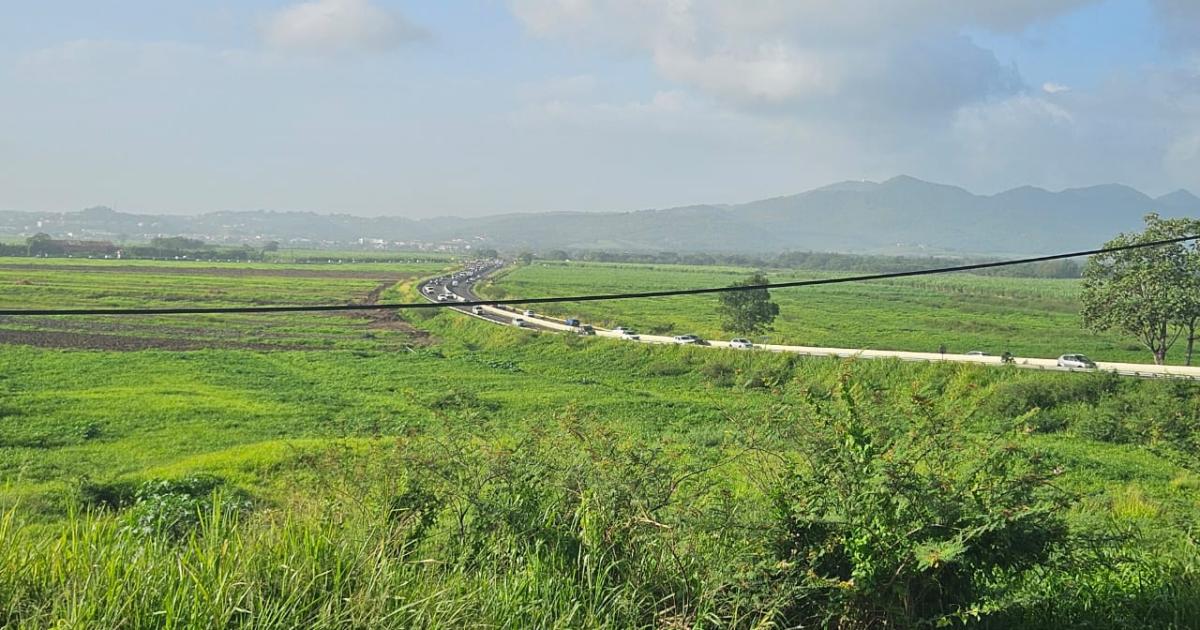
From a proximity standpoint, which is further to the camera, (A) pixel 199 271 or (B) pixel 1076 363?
(A) pixel 199 271

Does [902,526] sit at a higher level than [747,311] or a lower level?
higher

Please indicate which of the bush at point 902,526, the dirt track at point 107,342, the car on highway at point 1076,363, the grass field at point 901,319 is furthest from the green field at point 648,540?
the grass field at point 901,319

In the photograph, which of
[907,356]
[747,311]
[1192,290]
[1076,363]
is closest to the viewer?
[1192,290]

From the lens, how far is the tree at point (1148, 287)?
104 ft

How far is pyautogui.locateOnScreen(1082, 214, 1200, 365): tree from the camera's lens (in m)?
31.7

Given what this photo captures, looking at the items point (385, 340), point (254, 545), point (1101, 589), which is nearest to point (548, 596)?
point (254, 545)

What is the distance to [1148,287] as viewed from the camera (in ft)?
107

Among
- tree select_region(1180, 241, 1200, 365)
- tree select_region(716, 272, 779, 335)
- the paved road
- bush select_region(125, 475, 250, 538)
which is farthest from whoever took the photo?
tree select_region(716, 272, 779, 335)

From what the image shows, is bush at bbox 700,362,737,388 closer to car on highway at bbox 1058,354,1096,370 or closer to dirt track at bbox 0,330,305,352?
car on highway at bbox 1058,354,1096,370

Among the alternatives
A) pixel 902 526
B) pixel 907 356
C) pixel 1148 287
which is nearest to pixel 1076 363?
pixel 1148 287

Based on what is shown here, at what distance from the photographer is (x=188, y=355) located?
3681 cm

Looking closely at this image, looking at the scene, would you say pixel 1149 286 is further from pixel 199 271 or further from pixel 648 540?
pixel 199 271

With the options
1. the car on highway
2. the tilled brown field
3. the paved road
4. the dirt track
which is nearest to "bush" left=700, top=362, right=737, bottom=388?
the paved road

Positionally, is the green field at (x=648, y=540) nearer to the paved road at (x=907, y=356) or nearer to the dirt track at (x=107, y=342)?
the paved road at (x=907, y=356)
